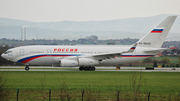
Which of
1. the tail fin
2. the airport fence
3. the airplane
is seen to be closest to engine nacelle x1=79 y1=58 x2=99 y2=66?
the airplane

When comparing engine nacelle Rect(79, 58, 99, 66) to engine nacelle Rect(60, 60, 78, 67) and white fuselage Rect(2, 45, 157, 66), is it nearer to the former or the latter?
white fuselage Rect(2, 45, 157, 66)

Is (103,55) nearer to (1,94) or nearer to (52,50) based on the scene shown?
(52,50)

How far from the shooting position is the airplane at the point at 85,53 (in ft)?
154

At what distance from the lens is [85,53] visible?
48.9 metres

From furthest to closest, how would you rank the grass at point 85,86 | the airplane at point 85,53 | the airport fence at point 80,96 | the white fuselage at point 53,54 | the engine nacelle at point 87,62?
the white fuselage at point 53,54, the airplane at point 85,53, the engine nacelle at point 87,62, the grass at point 85,86, the airport fence at point 80,96

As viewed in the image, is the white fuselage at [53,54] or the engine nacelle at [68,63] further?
the white fuselage at [53,54]

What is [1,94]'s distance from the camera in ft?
53.2

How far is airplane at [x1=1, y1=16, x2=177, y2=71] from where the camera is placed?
47.0 meters

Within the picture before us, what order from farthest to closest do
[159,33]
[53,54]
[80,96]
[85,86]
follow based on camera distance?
[159,33]
[53,54]
[85,86]
[80,96]

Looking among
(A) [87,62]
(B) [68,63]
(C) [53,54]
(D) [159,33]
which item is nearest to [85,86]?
(B) [68,63]

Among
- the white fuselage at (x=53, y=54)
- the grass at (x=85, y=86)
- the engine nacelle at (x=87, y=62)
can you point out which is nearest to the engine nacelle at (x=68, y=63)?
the engine nacelle at (x=87, y=62)

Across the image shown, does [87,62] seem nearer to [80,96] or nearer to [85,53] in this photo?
[85,53]

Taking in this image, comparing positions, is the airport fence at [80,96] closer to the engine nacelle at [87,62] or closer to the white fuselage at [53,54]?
the engine nacelle at [87,62]

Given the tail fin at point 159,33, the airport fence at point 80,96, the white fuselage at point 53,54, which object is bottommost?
the airport fence at point 80,96
